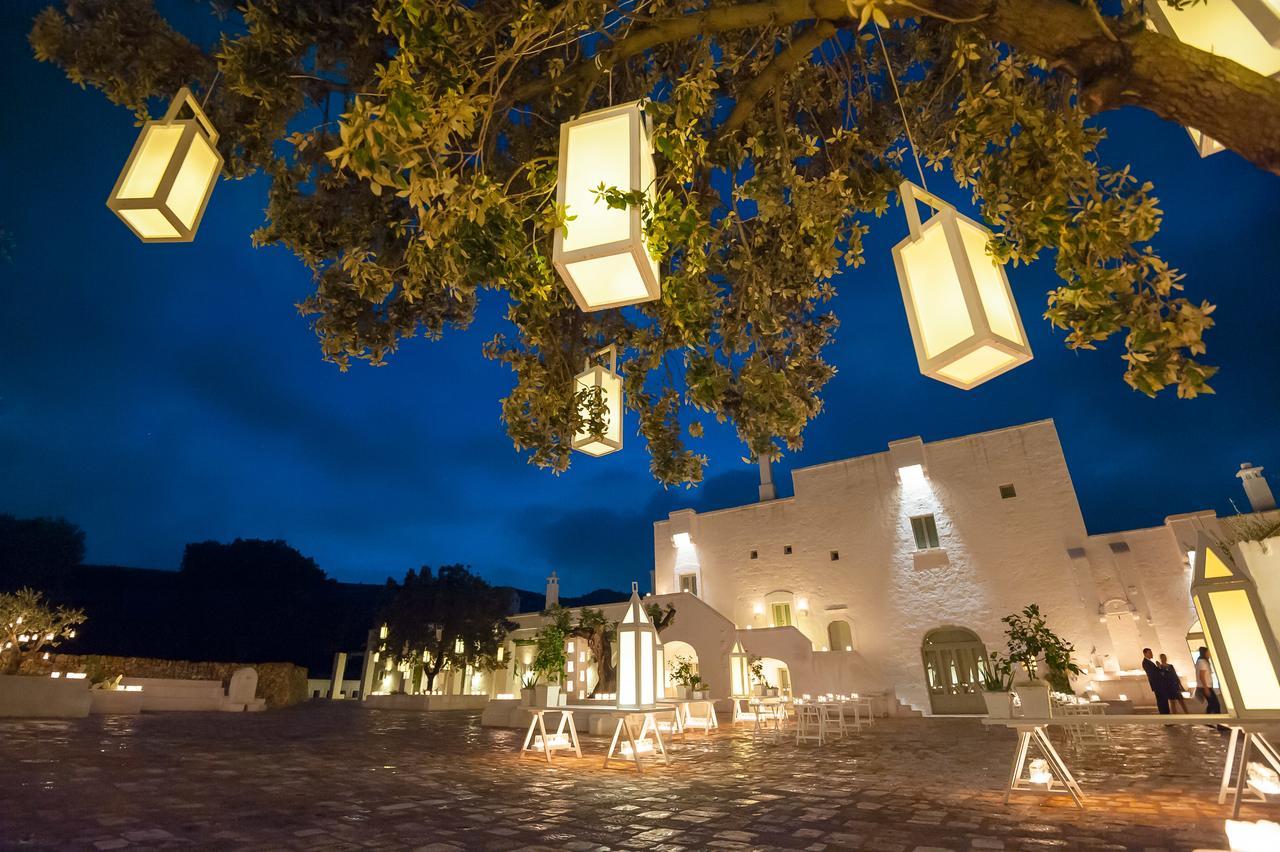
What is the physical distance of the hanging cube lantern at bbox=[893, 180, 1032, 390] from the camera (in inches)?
81.7

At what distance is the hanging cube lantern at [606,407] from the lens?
4.43 metres

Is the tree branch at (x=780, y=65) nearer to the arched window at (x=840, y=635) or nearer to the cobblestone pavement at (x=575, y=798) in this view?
the cobblestone pavement at (x=575, y=798)

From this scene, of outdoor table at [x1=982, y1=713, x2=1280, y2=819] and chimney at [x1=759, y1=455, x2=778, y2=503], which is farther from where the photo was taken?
chimney at [x1=759, y1=455, x2=778, y2=503]

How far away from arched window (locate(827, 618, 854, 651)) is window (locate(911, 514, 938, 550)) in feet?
12.3

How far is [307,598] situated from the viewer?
3722 cm

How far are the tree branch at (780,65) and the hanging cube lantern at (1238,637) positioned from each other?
4738 millimetres

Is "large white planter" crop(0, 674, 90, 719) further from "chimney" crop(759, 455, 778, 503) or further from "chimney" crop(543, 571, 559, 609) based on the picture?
"chimney" crop(759, 455, 778, 503)

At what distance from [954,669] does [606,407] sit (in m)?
18.7

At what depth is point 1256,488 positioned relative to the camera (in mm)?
15703

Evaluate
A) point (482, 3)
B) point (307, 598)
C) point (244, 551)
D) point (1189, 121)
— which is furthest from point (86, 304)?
point (1189, 121)

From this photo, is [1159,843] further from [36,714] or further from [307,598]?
[307,598]

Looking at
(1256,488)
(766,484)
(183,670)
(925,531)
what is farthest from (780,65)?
(183,670)

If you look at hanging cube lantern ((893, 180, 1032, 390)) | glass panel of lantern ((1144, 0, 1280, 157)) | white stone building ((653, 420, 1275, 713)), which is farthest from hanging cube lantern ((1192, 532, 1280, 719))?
white stone building ((653, 420, 1275, 713))

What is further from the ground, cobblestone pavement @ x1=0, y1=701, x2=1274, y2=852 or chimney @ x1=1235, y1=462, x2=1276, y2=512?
chimney @ x1=1235, y1=462, x2=1276, y2=512
